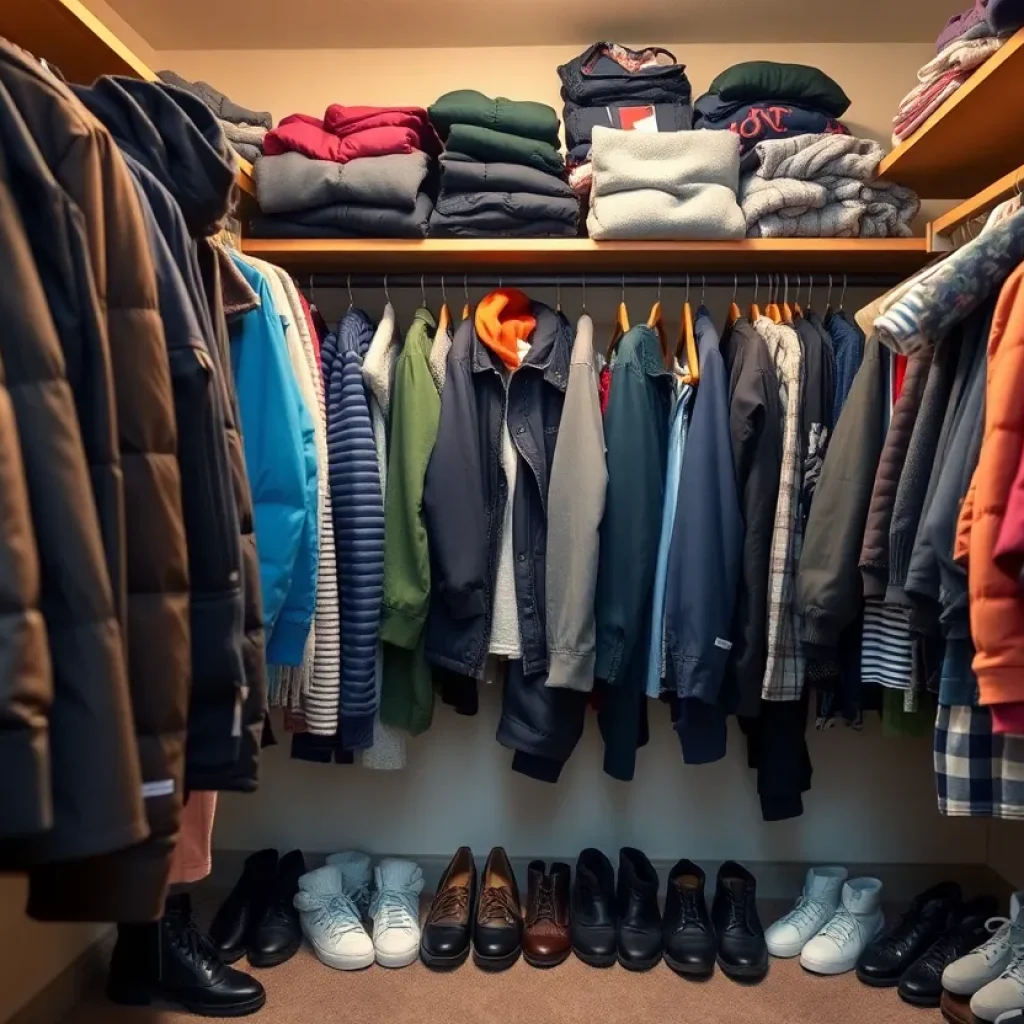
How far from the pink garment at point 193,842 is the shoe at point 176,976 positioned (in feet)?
2.44

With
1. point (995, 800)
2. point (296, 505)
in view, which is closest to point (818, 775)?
point (995, 800)

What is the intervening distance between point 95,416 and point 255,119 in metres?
1.43

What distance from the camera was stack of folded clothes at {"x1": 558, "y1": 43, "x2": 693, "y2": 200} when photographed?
1.87m

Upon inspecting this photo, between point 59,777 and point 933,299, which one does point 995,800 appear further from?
point 59,777

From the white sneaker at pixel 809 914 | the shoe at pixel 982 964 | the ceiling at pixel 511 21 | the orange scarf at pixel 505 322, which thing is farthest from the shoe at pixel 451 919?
the ceiling at pixel 511 21

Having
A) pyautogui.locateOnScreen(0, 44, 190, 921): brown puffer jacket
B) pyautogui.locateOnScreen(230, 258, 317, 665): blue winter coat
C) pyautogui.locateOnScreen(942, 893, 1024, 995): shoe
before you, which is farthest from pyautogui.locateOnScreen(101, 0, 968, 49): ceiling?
pyautogui.locateOnScreen(942, 893, 1024, 995): shoe

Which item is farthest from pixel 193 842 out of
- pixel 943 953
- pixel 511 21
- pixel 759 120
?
pixel 511 21

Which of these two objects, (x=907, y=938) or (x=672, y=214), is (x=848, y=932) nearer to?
(x=907, y=938)

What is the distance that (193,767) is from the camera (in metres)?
0.85

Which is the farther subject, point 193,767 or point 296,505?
point 296,505

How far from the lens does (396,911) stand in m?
1.89

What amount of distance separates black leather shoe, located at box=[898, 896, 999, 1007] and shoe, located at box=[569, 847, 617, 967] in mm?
612

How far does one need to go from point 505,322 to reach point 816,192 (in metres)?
0.73

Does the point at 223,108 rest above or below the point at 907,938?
above
